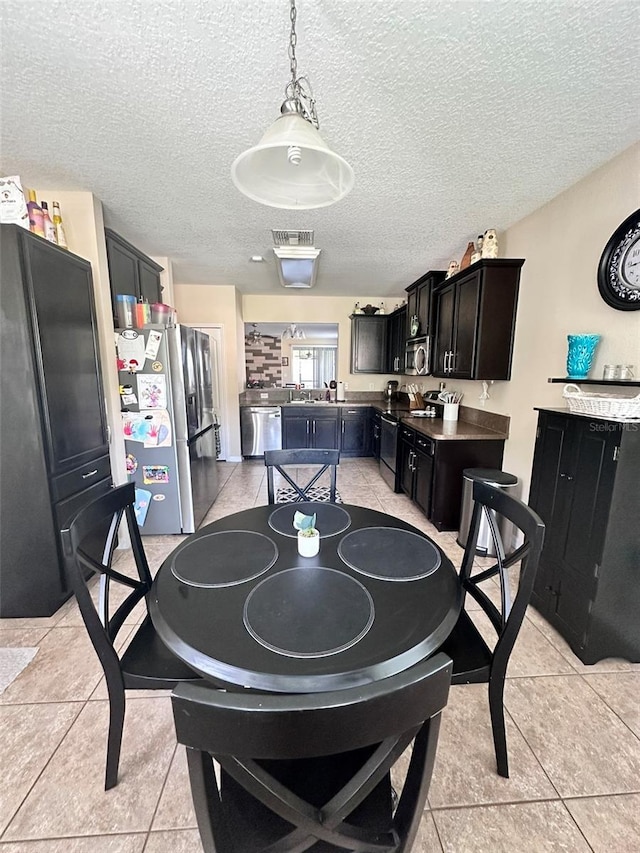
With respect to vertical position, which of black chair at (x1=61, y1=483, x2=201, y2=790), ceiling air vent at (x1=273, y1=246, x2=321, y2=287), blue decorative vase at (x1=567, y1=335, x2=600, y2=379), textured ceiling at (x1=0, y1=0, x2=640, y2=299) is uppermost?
textured ceiling at (x1=0, y1=0, x2=640, y2=299)

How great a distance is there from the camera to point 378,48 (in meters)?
1.28

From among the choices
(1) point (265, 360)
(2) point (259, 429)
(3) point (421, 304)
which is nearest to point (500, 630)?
(3) point (421, 304)

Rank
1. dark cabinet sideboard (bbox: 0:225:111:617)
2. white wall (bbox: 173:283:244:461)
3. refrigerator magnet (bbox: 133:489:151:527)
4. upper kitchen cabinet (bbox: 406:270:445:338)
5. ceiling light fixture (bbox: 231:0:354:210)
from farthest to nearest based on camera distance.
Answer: white wall (bbox: 173:283:244:461), upper kitchen cabinet (bbox: 406:270:445:338), refrigerator magnet (bbox: 133:489:151:527), dark cabinet sideboard (bbox: 0:225:111:617), ceiling light fixture (bbox: 231:0:354:210)

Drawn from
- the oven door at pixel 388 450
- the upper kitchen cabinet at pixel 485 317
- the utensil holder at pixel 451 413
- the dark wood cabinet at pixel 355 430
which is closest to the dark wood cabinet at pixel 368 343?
the dark wood cabinet at pixel 355 430

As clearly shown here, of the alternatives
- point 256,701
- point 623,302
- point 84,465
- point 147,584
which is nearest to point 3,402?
point 84,465

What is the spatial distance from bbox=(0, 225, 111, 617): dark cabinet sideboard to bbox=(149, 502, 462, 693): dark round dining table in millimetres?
1151

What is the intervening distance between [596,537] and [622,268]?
4.78 ft

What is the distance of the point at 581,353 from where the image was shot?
6.51 feet

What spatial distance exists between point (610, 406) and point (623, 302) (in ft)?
2.30


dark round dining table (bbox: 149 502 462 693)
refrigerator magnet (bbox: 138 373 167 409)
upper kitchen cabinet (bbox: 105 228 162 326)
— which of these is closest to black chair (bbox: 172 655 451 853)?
dark round dining table (bbox: 149 502 462 693)

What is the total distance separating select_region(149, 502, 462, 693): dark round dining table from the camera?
2.72 ft

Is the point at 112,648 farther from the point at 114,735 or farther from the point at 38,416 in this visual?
the point at 38,416

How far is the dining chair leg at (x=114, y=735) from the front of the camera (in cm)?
113

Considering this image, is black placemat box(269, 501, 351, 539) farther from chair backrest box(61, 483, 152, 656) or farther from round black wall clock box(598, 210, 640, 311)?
round black wall clock box(598, 210, 640, 311)
